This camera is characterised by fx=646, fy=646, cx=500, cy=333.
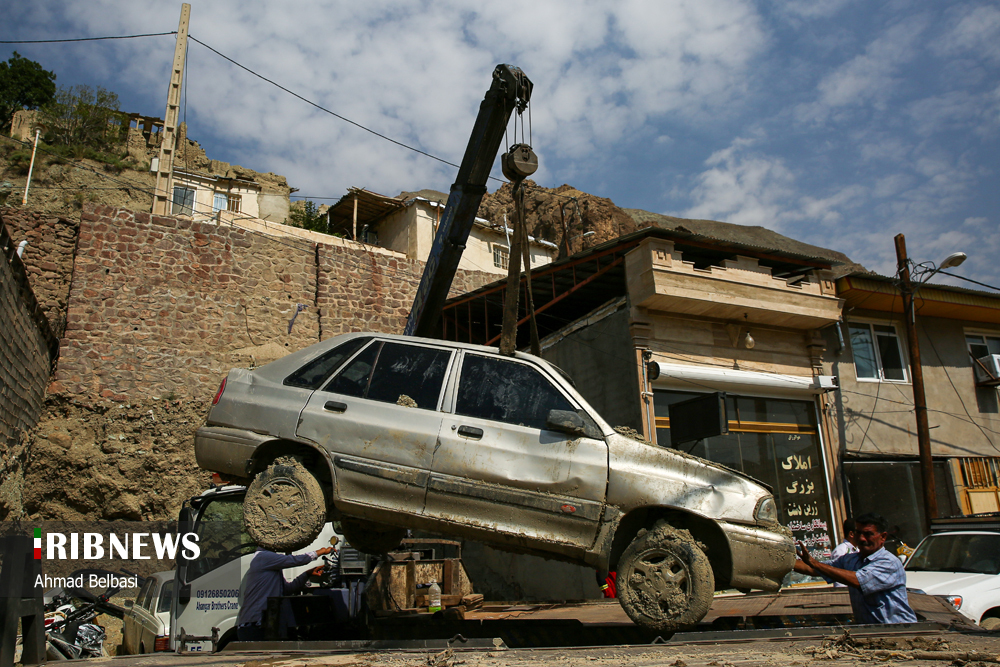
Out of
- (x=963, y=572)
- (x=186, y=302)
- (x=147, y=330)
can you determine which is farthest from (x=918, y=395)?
(x=147, y=330)

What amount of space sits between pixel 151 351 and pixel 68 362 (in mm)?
1799

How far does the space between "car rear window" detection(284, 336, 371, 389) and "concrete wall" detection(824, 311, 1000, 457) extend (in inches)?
517

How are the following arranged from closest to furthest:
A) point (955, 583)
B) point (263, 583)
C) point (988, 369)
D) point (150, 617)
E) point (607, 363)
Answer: point (263, 583) < point (955, 583) < point (150, 617) < point (607, 363) < point (988, 369)

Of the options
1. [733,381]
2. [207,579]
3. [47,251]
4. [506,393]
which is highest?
[47,251]

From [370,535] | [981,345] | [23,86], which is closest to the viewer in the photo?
[370,535]

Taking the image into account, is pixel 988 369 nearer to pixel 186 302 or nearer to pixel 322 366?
pixel 322 366

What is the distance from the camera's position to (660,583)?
4059mm

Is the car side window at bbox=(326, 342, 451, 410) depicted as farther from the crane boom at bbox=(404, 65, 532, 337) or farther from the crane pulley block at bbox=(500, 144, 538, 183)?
the crane boom at bbox=(404, 65, 532, 337)

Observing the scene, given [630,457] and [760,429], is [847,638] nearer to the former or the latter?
[630,457]

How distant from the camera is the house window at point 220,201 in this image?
110 ft

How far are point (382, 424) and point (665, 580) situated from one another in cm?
211

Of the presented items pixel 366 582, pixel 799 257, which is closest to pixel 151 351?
pixel 366 582

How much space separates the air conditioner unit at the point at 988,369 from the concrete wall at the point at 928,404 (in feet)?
0.71

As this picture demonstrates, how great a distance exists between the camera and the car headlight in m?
4.34
